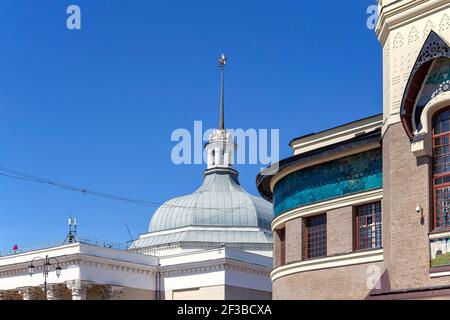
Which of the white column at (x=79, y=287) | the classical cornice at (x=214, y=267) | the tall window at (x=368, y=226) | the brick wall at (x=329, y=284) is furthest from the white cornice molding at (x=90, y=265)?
the tall window at (x=368, y=226)

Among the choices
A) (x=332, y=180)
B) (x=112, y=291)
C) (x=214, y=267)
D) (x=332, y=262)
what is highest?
Result: (x=332, y=180)

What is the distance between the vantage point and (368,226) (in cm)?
3045

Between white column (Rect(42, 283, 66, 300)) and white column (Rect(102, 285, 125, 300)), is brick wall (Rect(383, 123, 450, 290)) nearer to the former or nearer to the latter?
white column (Rect(102, 285, 125, 300))

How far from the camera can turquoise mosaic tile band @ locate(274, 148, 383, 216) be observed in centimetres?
3022

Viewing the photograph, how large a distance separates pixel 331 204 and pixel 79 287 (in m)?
31.4

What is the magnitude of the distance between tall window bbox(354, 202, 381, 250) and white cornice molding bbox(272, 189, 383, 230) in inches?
13.8

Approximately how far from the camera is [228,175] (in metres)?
82.9

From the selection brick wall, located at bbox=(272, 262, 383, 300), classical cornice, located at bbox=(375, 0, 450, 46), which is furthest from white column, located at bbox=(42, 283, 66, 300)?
classical cornice, located at bbox=(375, 0, 450, 46)

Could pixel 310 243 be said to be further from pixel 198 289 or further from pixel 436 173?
pixel 198 289

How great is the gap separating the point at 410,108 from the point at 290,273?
9.54 metres

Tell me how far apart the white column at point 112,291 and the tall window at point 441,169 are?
38.8 meters

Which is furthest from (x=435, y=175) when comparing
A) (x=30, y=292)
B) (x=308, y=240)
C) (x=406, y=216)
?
(x=30, y=292)

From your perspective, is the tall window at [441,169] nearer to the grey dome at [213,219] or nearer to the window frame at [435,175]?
the window frame at [435,175]

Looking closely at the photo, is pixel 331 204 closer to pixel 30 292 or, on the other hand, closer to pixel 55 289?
pixel 55 289
